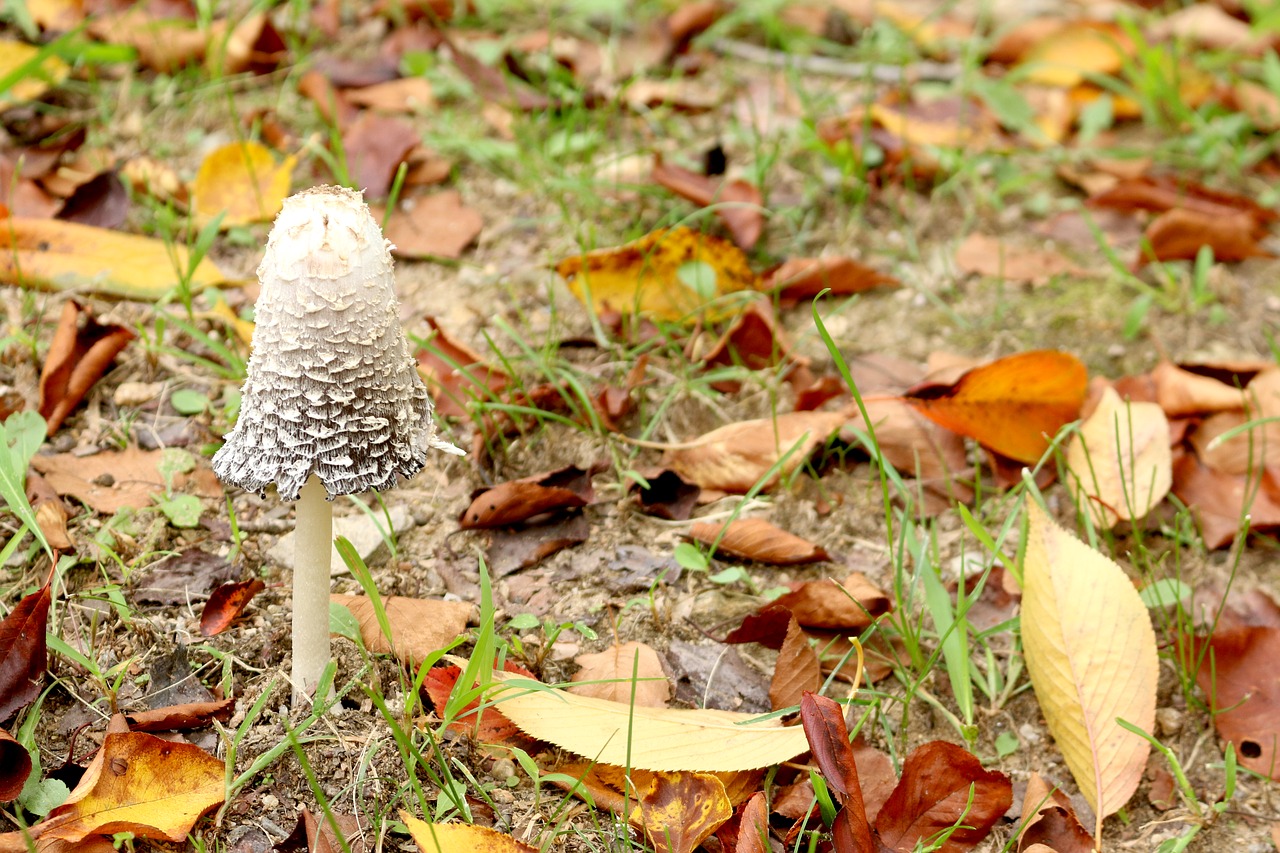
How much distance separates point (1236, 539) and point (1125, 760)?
90 centimetres

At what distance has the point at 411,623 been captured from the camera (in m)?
2.51

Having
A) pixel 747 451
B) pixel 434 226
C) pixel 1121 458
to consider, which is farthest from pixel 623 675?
pixel 434 226

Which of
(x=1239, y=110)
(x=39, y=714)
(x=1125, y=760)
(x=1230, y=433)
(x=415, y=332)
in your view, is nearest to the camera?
(x=39, y=714)

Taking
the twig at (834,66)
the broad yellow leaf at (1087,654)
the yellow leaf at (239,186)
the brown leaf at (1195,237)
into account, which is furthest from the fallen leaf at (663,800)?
the twig at (834,66)

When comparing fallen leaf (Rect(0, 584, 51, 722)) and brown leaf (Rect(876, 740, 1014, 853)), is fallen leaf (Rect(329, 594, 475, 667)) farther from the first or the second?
brown leaf (Rect(876, 740, 1014, 853))

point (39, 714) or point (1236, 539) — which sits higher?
point (39, 714)

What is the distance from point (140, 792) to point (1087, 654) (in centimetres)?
188

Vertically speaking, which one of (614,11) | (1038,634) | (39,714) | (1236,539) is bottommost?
(1236,539)

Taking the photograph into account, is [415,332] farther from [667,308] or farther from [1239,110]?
[1239,110]

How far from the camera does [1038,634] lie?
2547 mm

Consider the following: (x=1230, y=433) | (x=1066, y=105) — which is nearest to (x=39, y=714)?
(x=1230, y=433)

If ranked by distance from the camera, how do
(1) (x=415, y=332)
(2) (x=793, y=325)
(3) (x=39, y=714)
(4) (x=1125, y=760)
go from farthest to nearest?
(2) (x=793, y=325) < (1) (x=415, y=332) < (4) (x=1125, y=760) < (3) (x=39, y=714)

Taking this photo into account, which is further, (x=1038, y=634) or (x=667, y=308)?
(x=667, y=308)

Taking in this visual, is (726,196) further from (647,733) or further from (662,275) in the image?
(647,733)
